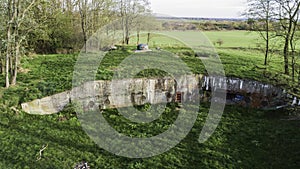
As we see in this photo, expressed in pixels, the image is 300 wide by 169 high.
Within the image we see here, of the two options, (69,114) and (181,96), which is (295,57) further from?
(69,114)

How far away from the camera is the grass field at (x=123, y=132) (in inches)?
303

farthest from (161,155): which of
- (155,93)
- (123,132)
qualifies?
(155,93)

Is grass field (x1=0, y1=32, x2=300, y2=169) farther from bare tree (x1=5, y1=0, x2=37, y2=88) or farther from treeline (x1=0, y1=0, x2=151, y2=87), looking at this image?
treeline (x1=0, y1=0, x2=151, y2=87)

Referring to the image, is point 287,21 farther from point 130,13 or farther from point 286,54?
point 130,13

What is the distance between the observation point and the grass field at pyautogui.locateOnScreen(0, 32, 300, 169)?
7.70m

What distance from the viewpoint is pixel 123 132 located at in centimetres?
937

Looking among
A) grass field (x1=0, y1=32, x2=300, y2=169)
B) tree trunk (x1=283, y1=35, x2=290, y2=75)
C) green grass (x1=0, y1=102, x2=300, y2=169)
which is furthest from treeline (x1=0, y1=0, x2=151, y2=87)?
tree trunk (x1=283, y1=35, x2=290, y2=75)

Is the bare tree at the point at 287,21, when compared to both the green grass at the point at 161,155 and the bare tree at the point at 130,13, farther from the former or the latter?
the bare tree at the point at 130,13

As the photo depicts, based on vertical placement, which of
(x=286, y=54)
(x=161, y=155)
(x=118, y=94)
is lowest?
(x=161, y=155)

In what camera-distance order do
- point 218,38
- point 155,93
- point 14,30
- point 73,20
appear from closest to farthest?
point 14,30 → point 155,93 → point 73,20 → point 218,38

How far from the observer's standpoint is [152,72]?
43.1 ft

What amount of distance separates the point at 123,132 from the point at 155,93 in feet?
10.6

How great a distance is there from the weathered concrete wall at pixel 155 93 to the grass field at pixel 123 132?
1.36 ft

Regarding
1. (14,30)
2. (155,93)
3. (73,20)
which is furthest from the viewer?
(73,20)
